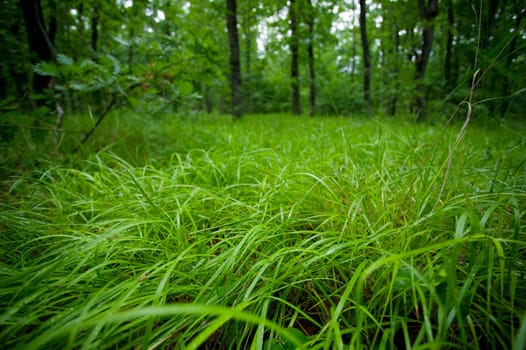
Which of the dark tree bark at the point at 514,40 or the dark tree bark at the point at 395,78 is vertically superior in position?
the dark tree bark at the point at 395,78

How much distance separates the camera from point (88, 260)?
773 millimetres

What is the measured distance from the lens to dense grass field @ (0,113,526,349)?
51 centimetres

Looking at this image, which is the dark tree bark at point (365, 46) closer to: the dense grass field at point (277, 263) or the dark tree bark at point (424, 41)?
the dark tree bark at point (424, 41)

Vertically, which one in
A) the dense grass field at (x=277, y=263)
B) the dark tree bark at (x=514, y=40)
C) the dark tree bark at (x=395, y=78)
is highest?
the dark tree bark at (x=395, y=78)

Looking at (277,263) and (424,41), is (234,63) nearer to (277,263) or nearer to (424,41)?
(424,41)

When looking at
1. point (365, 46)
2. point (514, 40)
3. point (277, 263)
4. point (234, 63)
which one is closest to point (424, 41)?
point (365, 46)

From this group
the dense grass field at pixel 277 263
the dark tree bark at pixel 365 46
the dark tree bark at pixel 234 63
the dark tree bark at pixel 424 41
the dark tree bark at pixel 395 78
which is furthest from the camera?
the dark tree bark at pixel 234 63

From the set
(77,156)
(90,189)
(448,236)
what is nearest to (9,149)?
(77,156)

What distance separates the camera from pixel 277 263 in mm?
765

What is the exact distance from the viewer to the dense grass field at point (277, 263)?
1.68ft

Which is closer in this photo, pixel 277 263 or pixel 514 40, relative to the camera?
pixel 277 263

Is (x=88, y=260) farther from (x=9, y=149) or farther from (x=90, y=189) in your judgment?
(x=9, y=149)

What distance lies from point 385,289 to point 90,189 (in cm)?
163

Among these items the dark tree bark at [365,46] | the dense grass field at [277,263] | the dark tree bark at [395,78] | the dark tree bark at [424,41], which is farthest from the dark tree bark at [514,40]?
the dark tree bark at [365,46]
